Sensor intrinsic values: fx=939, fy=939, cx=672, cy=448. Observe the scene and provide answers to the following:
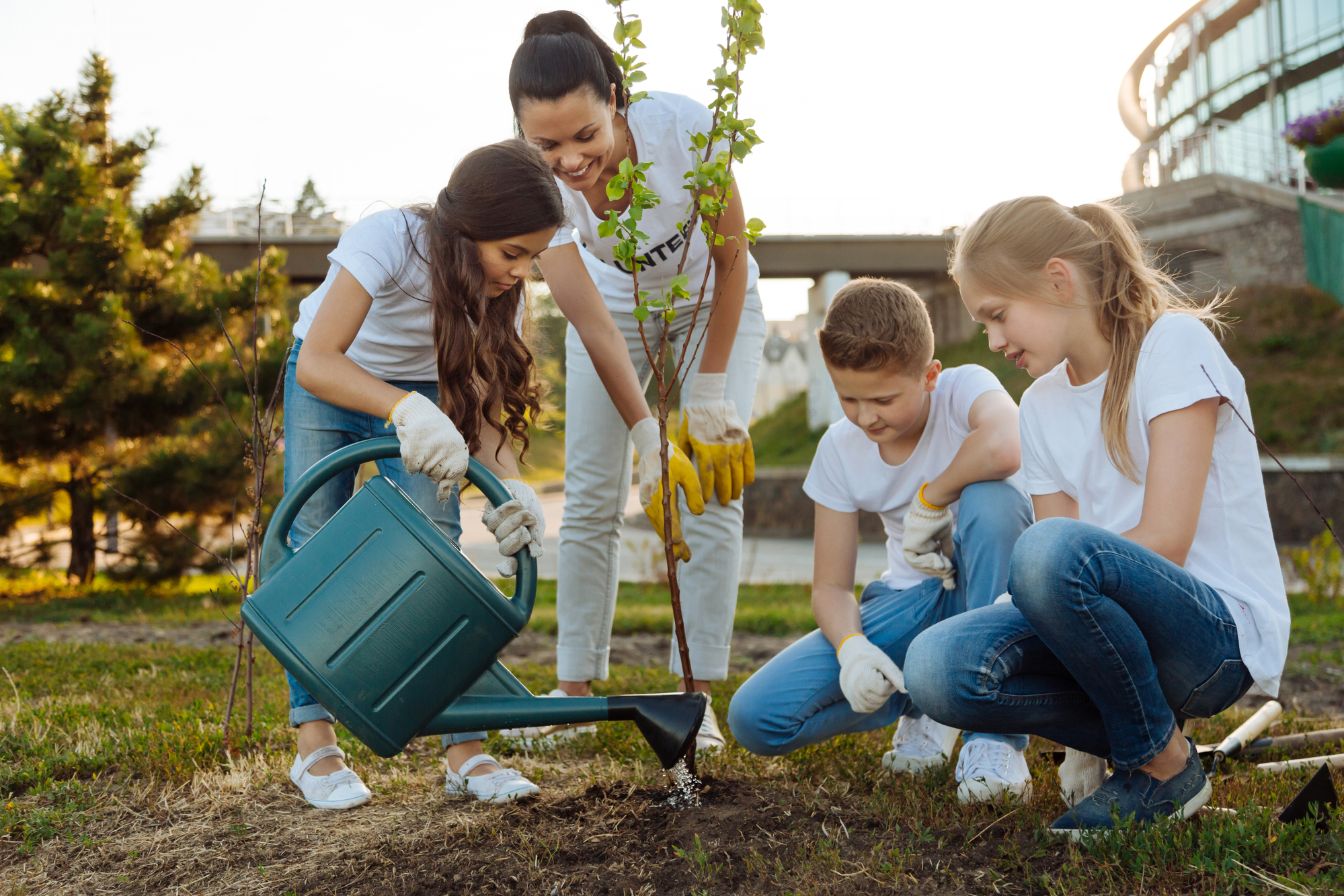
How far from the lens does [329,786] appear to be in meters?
2.02

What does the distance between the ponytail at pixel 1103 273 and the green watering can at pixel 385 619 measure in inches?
42.2

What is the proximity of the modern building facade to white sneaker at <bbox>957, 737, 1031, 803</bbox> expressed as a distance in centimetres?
1851

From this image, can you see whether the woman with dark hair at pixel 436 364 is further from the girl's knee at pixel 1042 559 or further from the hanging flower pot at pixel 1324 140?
the hanging flower pot at pixel 1324 140

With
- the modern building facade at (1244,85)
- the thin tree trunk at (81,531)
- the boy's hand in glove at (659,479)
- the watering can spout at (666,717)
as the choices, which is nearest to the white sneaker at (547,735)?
the boy's hand in glove at (659,479)

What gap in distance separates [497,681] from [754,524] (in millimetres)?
12584

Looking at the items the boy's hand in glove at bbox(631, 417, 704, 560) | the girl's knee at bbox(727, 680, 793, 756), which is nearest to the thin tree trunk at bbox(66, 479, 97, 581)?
the boy's hand in glove at bbox(631, 417, 704, 560)

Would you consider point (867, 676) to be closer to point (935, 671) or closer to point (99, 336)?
point (935, 671)

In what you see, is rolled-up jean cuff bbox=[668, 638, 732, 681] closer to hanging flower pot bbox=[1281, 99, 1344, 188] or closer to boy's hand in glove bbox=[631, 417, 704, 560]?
boy's hand in glove bbox=[631, 417, 704, 560]

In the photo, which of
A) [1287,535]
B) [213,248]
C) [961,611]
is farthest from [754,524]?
[961,611]

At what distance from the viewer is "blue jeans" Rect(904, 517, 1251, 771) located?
1.55m

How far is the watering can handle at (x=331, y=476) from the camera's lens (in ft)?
5.39

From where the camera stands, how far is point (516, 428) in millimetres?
2221

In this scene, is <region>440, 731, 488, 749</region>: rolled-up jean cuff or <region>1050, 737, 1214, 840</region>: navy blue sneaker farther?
<region>440, 731, 488, 749</region>: rolled-up jean cuff

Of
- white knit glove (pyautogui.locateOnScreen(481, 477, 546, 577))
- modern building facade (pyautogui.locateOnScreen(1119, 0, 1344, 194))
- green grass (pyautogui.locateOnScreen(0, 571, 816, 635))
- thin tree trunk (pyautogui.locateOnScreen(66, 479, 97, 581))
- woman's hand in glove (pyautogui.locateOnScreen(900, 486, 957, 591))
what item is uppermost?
modern building facade (pyautogui.locateOnScreen(1119, 0, 1344, 194))
